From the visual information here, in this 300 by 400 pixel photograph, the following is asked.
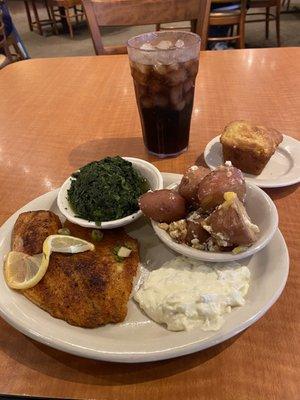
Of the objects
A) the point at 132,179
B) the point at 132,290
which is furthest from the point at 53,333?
the point at 132,179

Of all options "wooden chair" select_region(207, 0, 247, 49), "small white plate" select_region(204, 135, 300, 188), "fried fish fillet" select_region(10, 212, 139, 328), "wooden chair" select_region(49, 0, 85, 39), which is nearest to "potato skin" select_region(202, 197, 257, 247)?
"fried fish fillet" select_region(10, 212, 139, 328)

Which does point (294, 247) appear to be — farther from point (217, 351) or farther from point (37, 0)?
point (37, 0)

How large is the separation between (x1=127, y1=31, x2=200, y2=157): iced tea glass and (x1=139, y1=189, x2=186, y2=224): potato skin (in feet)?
1.49

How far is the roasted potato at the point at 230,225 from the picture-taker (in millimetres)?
807

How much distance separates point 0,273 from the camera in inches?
34.8

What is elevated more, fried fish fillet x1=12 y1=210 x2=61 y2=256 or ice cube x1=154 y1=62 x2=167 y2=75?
ice cube x1=154 y1=62 x2=167 y2=75

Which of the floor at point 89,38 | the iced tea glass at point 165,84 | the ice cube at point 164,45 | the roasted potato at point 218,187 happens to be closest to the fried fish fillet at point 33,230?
the roasted potato at point 218,187

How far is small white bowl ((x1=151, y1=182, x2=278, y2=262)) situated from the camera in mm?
822

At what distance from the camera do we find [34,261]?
2.97 feet

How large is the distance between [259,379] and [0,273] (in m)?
0.61

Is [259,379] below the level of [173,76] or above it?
below

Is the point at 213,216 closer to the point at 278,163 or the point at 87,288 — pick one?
the point at 87,288

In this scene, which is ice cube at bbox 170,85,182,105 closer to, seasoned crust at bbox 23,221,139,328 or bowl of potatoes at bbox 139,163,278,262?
bowl of potatoes at bbox 139,163,278,262

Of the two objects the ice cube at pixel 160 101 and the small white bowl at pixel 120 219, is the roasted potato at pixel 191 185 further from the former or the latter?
the ice cube at pixel 160 101
